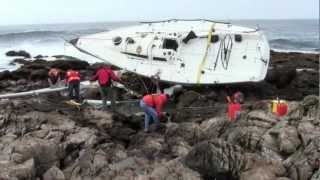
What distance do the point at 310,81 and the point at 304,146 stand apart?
1122 centimetres

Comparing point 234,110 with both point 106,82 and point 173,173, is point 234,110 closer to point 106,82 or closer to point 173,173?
point 173,173

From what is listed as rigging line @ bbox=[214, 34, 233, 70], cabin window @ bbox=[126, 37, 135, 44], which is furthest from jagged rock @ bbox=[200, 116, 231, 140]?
cabin window @ bbox=[126, 37, 135, 44]

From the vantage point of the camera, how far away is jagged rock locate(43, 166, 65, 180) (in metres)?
12.1

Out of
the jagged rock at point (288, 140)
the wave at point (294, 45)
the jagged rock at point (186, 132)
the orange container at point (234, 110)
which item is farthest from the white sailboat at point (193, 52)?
the wave at point (294, 45)

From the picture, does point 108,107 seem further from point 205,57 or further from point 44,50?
point 44,50

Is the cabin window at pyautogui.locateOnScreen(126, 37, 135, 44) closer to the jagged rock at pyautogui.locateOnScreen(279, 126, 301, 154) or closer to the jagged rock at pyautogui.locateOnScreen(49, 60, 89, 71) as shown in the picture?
the jagged rock at pyautogui.locateOnScreen(49, 60, 89, 71)

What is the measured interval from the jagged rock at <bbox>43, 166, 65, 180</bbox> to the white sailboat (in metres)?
9.58

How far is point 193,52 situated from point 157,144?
840cm

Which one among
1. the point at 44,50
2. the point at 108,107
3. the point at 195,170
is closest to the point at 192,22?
the point at 108,107

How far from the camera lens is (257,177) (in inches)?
454

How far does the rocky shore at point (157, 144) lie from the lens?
39.4ft

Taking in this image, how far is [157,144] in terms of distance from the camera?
13.7 metres

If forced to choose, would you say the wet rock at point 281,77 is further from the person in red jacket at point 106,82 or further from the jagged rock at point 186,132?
the jagged rock at point 186,132

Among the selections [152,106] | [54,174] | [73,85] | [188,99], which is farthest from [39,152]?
[188,99]
